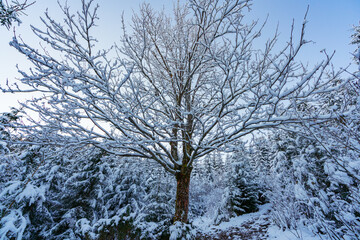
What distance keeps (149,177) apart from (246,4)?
1226 centimetres

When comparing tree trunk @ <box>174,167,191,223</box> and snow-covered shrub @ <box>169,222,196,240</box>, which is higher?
tree trunk @ <box>174,167,191,223</box>

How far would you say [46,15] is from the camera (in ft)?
9.34

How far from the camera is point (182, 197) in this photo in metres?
3.98

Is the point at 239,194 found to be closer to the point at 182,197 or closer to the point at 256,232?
the point at 256,232

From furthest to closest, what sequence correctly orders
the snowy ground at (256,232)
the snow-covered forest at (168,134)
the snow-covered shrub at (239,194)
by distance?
the snow-covered shrub at (239,194), the snowy ground at (256,232), the snow-covered forest at (168,134)

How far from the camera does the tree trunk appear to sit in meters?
3.83

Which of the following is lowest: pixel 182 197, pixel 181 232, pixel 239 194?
pixel 181 232

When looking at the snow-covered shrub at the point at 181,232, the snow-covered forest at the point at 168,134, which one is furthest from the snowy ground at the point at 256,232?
the snow-covered shrub at the point at 181,232

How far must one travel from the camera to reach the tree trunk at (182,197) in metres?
3.83

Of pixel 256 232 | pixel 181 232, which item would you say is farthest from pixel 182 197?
pixel 256 232

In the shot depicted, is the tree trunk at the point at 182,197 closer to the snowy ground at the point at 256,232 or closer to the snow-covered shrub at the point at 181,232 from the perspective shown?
the snow-covered shrub at the point at 181,232

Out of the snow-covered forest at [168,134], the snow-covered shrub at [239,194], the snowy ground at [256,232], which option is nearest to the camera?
the snow-covered forest at [168,134]

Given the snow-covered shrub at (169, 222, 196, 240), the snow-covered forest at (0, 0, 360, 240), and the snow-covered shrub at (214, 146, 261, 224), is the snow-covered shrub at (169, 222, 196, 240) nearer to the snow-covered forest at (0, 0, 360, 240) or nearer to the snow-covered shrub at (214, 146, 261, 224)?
the snow-covered forest at (0, 0, 360, 240)

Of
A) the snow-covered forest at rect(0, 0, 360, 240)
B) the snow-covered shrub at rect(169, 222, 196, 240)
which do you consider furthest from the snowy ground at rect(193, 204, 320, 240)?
the snow-covered shrub at rect(169, 222, 196, 240)
